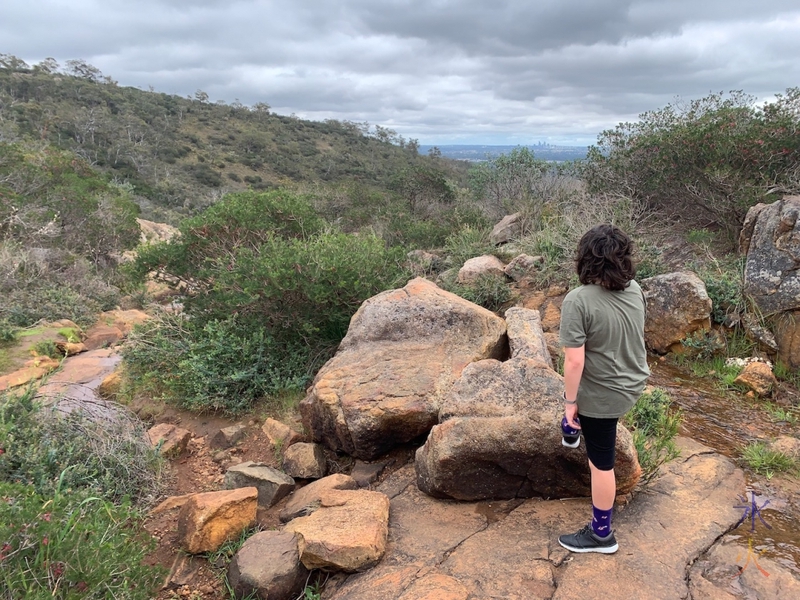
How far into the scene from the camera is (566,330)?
252cm

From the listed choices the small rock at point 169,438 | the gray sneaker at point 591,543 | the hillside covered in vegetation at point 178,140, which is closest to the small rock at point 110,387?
the small rock at point 169,438

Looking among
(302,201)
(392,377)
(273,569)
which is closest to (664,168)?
(302,201)

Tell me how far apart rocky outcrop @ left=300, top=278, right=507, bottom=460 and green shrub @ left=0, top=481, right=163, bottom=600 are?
1719 millimetres

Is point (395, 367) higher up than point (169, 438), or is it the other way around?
point (395, 367)

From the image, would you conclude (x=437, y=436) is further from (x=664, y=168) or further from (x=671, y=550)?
(x=664, y=168)

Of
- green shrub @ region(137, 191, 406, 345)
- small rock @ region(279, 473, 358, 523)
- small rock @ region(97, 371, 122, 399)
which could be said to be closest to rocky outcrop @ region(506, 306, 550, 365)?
small rock @ region(279, 473, 358, 523)

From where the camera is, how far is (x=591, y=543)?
271 cm

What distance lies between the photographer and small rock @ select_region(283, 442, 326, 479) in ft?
13.4

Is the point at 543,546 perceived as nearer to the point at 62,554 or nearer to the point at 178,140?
the point at 62,554

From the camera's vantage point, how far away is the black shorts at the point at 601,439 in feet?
8.73

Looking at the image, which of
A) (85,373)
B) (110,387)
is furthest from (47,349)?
(110,387)

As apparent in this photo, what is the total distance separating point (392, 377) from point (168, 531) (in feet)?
6.57

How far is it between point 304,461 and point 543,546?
2.10m

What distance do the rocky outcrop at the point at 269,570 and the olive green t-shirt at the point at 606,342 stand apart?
1.87 m
